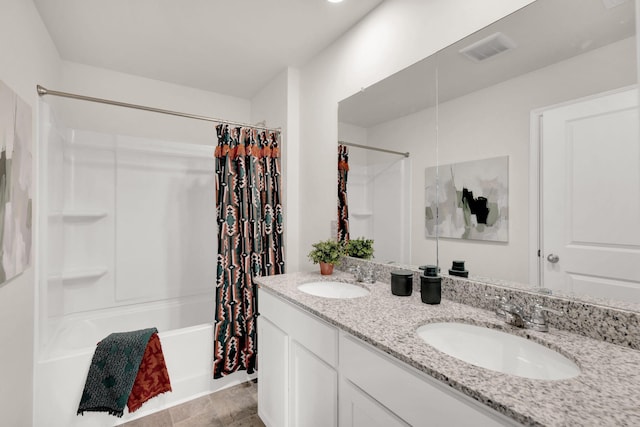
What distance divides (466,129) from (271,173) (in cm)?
146

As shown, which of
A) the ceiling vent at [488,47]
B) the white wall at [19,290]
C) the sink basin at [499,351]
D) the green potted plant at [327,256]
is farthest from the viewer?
the green potted plant at [327,256]

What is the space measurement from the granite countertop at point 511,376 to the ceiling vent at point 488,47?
104 centimetres

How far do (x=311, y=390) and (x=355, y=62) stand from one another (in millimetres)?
1847

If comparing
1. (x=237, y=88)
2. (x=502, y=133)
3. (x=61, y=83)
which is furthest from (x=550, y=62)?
(x=61, y=83)

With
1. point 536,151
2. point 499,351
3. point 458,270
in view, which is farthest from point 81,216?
point 536,151

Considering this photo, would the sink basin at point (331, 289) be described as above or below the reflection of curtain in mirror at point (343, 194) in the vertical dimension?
→ below

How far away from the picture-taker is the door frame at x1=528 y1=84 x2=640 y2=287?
3.44 feet

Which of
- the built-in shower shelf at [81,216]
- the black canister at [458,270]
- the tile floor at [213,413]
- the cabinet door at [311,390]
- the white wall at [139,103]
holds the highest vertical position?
the white wall at [139,103]

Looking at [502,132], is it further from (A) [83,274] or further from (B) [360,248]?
(A) [83,274]

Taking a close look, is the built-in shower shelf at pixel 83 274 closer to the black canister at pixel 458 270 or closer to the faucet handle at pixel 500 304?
the black canister at pixel 458 270

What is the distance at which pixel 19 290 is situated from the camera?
1.43 m

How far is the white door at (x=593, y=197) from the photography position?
87 centimetres

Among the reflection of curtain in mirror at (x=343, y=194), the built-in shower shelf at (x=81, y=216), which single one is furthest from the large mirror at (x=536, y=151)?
the built-in shower shelf at (x=81, y=216)

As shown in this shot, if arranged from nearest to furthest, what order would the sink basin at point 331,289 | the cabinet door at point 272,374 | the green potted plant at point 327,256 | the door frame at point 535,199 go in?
the door frame at point 535,199
the cabinet door at point 272,374
the sink basin at point 331,289
the green potted plant at point 327,256
